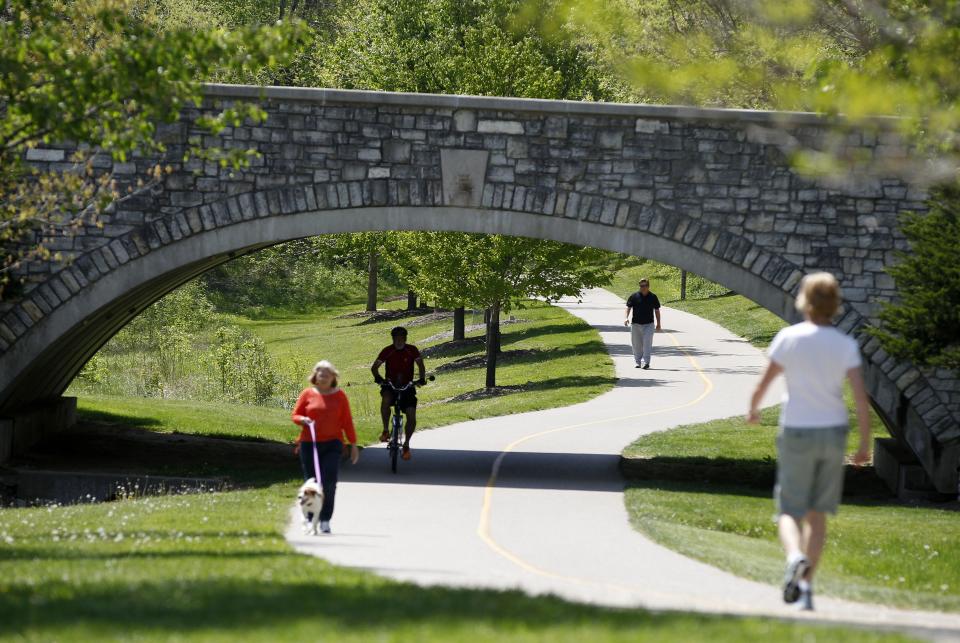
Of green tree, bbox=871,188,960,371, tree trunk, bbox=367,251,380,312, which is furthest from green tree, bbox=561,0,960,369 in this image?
tree trunk, bbox=367,251,380,312

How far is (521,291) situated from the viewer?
30344 mm

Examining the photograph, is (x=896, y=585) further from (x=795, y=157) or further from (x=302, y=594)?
(x=302, y=594)

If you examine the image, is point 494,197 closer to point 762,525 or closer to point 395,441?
point 395,441

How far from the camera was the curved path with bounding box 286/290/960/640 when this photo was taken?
29.5 feet

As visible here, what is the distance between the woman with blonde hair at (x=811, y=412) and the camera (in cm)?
793

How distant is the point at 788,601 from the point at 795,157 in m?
4.19

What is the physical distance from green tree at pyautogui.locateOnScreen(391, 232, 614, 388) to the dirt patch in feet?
13.5

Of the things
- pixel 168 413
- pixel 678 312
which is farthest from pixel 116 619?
pixel 678 312

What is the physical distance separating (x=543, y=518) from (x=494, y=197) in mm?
5198

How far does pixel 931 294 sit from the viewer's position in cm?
1631

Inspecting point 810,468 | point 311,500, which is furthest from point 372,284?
point 810,468

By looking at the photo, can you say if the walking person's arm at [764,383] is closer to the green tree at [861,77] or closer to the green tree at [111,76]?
the green tree at [861,77]

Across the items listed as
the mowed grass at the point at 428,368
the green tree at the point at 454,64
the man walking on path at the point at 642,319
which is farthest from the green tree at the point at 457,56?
the mowed grass at the point at 428,368

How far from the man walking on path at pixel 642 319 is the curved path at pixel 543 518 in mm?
1591
